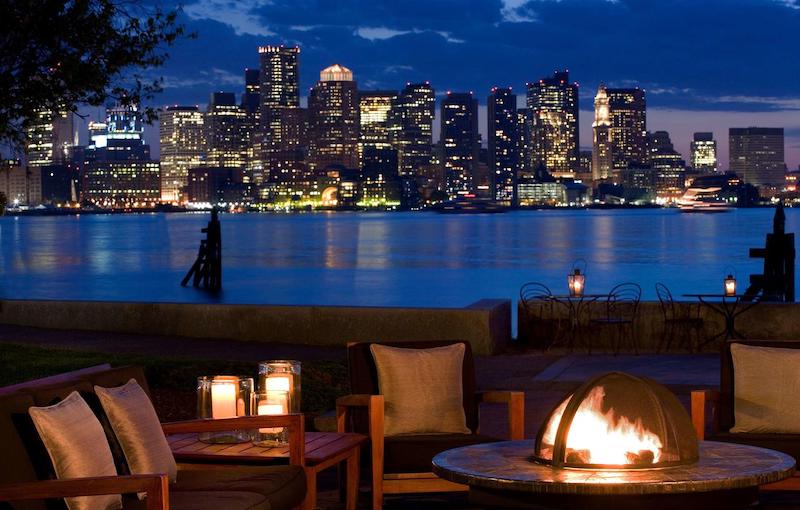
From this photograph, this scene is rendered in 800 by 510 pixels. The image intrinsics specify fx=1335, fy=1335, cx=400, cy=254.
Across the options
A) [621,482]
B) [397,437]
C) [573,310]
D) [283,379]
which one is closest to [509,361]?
[573,310]

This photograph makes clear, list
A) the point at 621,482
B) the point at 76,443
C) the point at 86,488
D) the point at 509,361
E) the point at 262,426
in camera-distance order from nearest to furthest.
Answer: the point at 86,488 → the point at 621,482 → the point at 76,443 → the point at 262,426 → the point at 509,361

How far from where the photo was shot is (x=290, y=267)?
221 ft

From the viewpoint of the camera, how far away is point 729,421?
720 cm

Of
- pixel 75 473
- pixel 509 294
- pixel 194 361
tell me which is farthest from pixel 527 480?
pixel 509 294

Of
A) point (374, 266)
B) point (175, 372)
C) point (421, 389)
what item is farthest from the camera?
point (374, 266)

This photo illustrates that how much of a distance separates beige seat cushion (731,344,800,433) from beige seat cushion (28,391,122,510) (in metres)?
3.52

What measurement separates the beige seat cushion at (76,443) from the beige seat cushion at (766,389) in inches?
139

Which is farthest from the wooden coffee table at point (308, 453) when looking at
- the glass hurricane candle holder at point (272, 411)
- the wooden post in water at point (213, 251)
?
the wooden post in water at point (213, 251)

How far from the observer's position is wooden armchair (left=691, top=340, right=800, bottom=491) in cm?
685

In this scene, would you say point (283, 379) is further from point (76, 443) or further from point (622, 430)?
point (622, 430)

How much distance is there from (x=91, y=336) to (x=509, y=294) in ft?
108

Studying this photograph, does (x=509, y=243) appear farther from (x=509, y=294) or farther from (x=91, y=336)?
(x=91, y=336)

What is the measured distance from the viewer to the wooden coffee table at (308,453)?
6355mm

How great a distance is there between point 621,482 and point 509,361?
9387 mm
